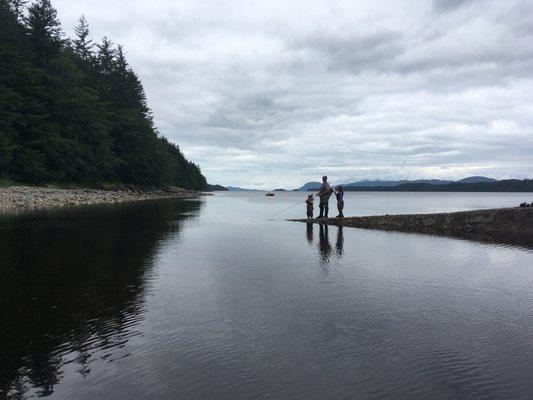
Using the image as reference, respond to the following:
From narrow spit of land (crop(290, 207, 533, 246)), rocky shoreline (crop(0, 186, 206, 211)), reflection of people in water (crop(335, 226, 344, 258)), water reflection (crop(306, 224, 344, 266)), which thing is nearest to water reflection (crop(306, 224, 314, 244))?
water reflection (crop(306, 224, 344, 266))

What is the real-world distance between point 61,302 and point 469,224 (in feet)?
78.2

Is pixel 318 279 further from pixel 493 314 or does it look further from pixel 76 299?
pixel 76 299

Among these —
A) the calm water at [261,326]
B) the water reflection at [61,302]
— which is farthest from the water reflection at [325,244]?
the water reflection at [61,302]

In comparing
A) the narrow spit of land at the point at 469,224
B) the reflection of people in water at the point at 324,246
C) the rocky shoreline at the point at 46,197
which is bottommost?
the reflection of people in water at the point at 324,246

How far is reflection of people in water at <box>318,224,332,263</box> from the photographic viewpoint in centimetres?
1480

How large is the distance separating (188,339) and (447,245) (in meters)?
15.3

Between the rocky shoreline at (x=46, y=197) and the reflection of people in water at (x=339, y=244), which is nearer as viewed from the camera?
the reflection of people in water at (x=339, y=244)

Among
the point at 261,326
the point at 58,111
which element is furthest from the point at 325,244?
the point at 58,111

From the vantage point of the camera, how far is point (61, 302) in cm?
838

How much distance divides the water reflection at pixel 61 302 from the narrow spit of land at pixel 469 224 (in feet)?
52.3

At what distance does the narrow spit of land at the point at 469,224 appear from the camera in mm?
22562

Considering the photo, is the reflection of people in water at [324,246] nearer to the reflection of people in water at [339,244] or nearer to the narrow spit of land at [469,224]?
the reflection of people in water at [339,244]

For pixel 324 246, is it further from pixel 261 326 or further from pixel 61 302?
pixel 61 302

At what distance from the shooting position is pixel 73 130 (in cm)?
5622
